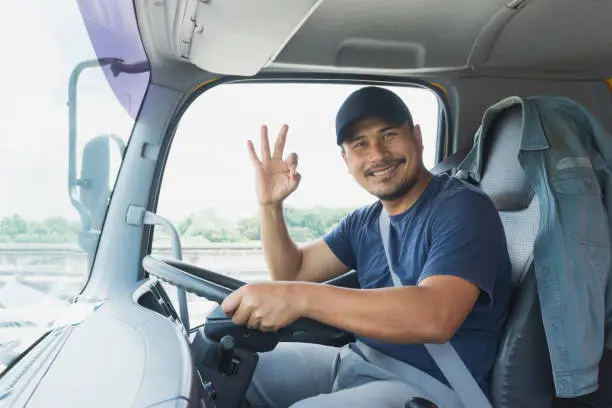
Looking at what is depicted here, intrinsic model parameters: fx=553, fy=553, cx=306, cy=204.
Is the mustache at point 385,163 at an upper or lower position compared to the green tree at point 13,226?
upper

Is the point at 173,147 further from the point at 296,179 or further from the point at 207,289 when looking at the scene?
the point at 207,289

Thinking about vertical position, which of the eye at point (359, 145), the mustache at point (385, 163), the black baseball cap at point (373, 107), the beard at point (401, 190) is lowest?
the beard at point (401, 190)

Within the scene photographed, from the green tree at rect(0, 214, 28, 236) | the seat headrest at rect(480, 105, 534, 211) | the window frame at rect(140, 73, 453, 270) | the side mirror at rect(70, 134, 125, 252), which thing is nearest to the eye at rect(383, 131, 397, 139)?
the seat headrest at rect(480, 105, 534, 211)

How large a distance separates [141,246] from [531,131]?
1350mm

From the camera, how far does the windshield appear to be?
950mm

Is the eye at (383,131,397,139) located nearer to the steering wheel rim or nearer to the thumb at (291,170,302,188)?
the thumb at (291,170,302,188)

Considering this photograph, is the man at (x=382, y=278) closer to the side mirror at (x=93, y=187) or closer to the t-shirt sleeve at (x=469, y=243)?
the t-shirt sleeve at (x=469, y=243)

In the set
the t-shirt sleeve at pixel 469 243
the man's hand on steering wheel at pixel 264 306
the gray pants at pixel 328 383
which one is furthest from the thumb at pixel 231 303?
the t-shirt sleeve at pixel 469 243

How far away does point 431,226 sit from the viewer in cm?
148

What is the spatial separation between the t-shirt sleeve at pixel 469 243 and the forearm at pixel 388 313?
11 cm

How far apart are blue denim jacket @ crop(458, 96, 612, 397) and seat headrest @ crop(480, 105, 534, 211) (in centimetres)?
12

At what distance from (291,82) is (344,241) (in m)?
0.78

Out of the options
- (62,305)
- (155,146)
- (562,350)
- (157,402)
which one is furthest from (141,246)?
(562,350)

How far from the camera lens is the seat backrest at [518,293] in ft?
4.50
